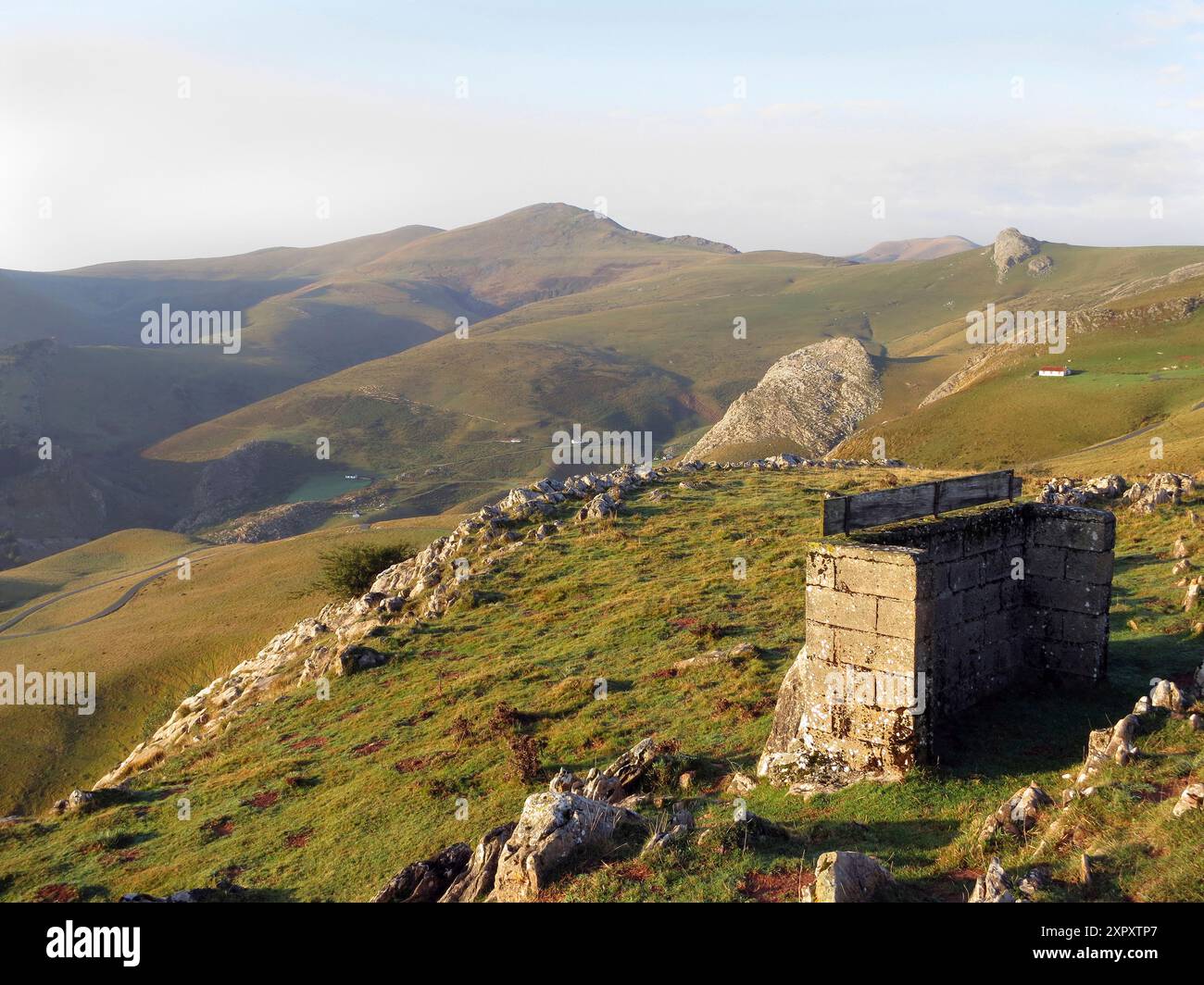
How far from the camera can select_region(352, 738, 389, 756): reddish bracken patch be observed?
21.3 m

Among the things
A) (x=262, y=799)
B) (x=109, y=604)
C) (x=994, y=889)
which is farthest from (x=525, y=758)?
(x=109, y=604)

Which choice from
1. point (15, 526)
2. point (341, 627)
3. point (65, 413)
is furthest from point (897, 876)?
point (65, 413)

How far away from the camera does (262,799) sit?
1989 centimetres

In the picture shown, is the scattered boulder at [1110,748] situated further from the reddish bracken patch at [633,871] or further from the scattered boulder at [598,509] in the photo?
the scattered boulder at [598,509]

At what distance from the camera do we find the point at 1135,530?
26594mm

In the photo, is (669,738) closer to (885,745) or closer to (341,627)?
(885,745)

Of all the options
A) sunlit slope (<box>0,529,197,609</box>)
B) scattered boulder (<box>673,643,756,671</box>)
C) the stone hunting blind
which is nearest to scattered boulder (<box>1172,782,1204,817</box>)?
the stone hunting blind

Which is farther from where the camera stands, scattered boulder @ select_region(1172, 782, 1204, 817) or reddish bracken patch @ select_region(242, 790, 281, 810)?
reddish bracken patch @ select_region(242, 790, 281, 810)

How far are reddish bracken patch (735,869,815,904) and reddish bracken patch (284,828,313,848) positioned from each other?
9.78m

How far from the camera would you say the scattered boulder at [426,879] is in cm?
1181

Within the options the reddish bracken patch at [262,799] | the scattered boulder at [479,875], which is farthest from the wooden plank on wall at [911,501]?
the reddish bracken patch at [262,799]

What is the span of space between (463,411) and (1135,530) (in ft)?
453

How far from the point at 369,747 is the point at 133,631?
29.3m

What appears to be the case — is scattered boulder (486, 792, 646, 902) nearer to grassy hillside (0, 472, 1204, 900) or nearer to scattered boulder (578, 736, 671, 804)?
grassy hillside (0, 472, 1204, 900)
